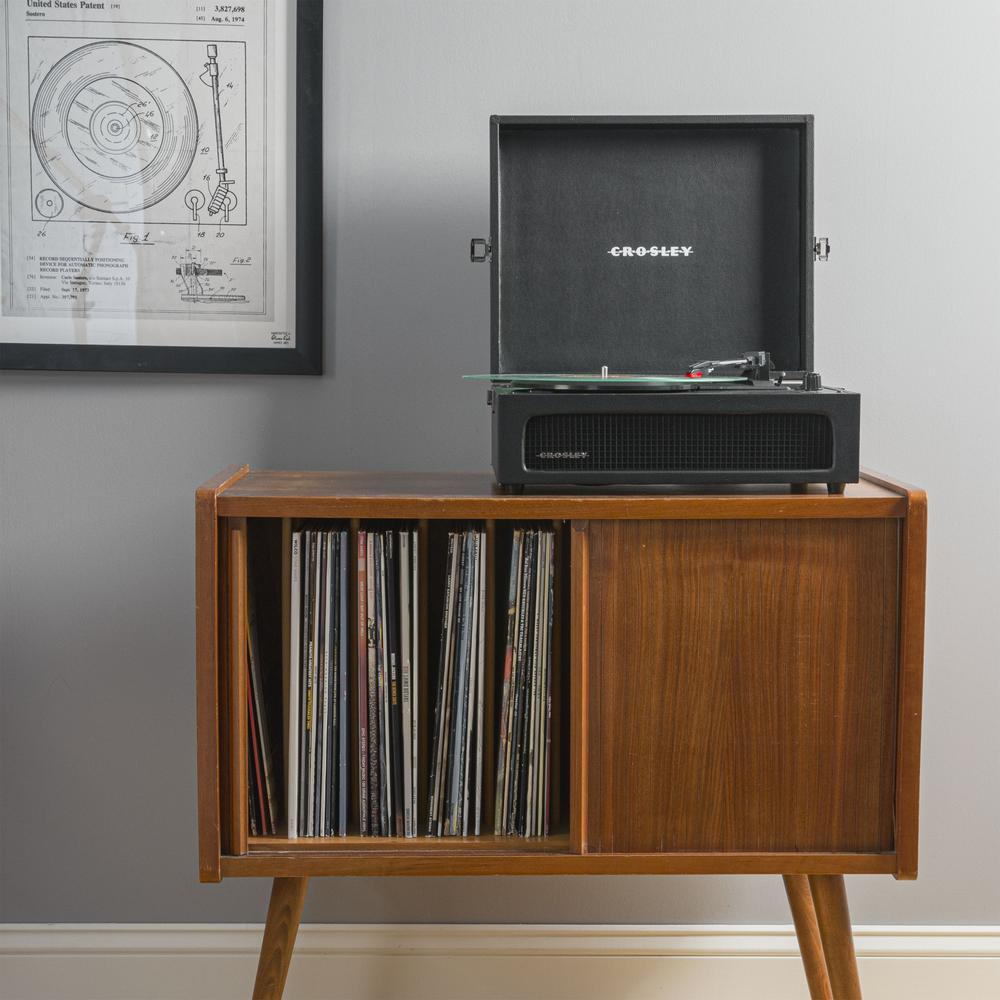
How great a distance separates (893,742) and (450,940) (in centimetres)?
77

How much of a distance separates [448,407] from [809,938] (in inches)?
33.3

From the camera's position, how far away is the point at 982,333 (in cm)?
150

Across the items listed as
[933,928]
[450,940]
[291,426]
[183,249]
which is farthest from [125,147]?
[933,928]

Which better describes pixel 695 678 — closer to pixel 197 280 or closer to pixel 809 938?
pixel 809 938

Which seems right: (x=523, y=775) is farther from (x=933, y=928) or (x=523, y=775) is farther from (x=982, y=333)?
(x=982, y=333)

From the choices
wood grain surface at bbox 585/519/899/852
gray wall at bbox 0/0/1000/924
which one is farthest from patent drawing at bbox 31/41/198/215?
wood grain surface at bbox 585/519/899/852

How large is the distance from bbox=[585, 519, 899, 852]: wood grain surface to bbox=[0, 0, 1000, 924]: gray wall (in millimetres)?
467

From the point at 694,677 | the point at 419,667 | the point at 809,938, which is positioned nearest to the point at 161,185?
the point at 419,667

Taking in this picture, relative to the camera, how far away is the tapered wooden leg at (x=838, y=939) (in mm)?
1160

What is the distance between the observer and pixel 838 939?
1.17 meters

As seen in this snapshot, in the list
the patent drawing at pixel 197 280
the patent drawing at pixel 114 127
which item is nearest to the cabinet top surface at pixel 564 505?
the patent drawing at pixel 197 280

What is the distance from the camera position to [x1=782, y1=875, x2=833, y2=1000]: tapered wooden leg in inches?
51.2

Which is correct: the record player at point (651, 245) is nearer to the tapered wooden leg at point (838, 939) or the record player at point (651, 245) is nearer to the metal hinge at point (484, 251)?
the metal hinge at point (484, 251)

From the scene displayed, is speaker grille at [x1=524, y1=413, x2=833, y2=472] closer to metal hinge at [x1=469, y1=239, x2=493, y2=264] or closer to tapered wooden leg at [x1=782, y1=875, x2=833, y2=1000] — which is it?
metal hinge at [x1=469, y1=239, x2=493, y2=264]
